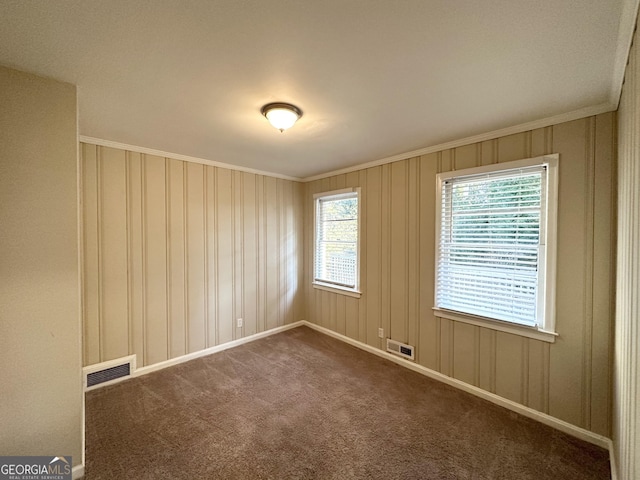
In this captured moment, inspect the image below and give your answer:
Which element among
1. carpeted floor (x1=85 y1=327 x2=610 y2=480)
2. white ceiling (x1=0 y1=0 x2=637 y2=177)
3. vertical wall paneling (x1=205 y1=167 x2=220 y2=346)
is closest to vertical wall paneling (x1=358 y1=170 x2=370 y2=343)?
carpeted floor (x1=85 y1=327 x2=610 y2=480)

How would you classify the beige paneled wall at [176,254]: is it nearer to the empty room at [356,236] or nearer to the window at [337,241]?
Result: the empty room at [356,236]

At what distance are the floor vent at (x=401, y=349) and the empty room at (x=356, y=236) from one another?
21mm

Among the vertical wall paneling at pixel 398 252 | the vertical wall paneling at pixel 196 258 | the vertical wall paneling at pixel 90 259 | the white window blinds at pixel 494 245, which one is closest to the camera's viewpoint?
the white window blinds at pixel 494 245

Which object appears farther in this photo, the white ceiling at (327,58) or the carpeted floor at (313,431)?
the carpeted floor at (313,431)

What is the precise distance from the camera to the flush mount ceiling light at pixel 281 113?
191 centimetres

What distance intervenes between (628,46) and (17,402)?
3702mm

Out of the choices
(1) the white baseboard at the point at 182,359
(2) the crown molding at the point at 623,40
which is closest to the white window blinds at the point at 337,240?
(1) the white baseboard at the point at 182,359

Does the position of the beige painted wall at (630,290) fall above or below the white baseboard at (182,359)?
above

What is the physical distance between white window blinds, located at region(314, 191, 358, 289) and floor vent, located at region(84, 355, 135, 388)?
2.55 m

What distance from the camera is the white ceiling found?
3.69ft

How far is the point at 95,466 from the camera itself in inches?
68.2

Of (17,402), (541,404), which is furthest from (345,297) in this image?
(17,402)

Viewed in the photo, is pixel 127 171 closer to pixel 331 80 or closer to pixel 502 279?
pixel 331 80

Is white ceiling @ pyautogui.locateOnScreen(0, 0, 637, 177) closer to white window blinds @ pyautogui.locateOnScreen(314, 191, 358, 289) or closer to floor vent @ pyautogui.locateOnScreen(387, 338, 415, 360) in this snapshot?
white window blinds @ pyautogui.locateOnScreen(314, 191, 358, 289)
